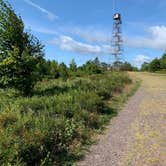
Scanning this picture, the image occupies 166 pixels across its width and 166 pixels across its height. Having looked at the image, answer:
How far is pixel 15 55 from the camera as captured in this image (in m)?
14.2

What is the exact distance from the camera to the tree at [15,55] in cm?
1420

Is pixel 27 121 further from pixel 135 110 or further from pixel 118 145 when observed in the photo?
pixel 135 110

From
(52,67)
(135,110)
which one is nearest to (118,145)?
(135,110)

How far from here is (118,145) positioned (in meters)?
7.94

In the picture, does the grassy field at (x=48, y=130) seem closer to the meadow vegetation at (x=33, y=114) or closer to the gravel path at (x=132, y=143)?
the meadow vegetation at (x=33, y=114)

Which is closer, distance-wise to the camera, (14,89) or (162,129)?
(162,129)

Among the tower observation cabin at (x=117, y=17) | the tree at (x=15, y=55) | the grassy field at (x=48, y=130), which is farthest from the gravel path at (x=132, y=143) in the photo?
the tower observation cabin at (x=117, y=17)

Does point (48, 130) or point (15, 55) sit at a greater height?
point (15, 55)

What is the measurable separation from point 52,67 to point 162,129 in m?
38.9

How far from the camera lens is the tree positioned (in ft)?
46.6

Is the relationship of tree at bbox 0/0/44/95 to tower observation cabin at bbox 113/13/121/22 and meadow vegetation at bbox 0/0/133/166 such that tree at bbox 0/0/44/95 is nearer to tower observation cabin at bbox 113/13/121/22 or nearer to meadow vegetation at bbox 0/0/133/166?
meadow vegetation at bbox 0/0/133/166

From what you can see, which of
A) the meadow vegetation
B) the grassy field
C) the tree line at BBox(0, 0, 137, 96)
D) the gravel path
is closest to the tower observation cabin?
the meadow vegetation

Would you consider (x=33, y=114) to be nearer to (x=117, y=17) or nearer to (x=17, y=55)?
(x=17, y=55)

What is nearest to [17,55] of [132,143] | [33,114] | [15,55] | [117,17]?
[15,55]
